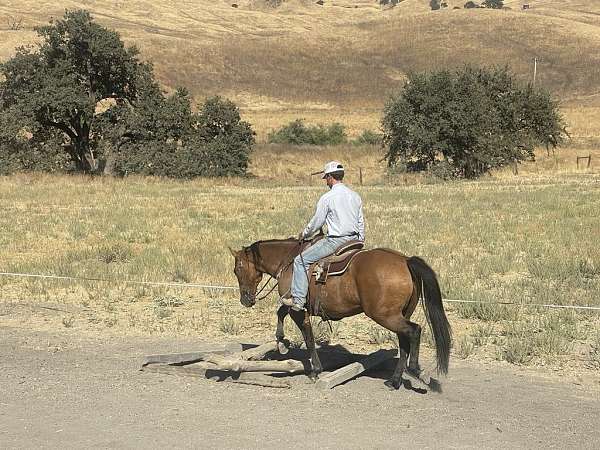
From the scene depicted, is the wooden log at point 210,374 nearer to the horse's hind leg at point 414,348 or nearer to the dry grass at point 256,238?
the horse's hind leg at point 414,348

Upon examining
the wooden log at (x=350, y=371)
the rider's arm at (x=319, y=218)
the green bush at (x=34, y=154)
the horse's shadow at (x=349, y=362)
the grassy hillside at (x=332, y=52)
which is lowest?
the green bush at (x=34, y=154)

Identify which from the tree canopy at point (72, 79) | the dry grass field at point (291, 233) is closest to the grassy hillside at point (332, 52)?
the dry grass field at point (291, 233)

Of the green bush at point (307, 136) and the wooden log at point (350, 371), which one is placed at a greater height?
the wooden log at point (350, 371)

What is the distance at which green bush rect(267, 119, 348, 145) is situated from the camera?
57.0 meters

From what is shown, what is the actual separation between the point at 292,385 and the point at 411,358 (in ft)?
4.36

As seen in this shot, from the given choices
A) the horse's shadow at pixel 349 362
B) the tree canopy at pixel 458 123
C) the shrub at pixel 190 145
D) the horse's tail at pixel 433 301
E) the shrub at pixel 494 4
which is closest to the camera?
the horse's tail at pixel 433 301

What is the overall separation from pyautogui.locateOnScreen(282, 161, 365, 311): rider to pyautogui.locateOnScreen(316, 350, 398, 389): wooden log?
0.80m

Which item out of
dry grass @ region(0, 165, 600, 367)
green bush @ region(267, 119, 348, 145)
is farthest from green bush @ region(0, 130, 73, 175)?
green bush @ region(267, 119, 348, 145)

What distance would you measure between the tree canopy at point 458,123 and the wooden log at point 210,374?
110 feet

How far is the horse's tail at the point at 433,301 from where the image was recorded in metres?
7.21

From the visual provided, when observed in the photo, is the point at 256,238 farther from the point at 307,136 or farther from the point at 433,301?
the point at 307,136

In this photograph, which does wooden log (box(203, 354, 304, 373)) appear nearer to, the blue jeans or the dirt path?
the dirt path

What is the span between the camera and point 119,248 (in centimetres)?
1744

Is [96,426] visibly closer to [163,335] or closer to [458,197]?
[163,335]
